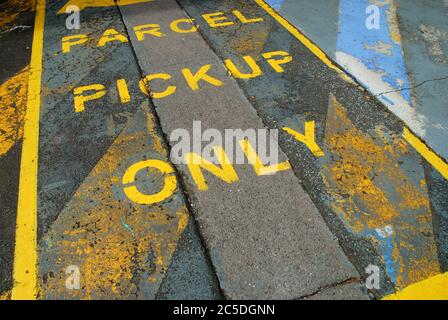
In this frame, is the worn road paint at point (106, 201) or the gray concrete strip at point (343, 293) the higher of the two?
the worn road paint at point (106, 201)

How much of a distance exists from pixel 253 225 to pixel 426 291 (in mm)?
1352

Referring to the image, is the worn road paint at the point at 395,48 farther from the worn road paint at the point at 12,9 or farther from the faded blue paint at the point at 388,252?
the worn road paint at the point at 12,9

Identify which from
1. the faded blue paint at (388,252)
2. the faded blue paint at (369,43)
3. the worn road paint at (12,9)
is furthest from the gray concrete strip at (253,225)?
the worn road paint at (12,9)

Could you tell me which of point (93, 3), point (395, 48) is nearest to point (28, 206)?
point (93, 3)

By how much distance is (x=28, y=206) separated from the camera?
10.2 feet

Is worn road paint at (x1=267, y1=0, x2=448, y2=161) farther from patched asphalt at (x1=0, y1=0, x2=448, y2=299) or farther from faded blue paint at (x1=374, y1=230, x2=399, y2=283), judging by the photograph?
faded blue paint at (x1=374, y1=230, x2=399, y2=283)

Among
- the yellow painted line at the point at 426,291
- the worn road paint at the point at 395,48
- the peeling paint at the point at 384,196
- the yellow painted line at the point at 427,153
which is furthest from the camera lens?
the worn road paint at the point at 395,48

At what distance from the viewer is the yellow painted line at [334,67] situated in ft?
11.0

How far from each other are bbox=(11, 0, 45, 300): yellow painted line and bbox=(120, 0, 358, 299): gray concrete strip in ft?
4.50

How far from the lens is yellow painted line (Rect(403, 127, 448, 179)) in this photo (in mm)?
3291

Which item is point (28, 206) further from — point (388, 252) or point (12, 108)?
point (388, 252)

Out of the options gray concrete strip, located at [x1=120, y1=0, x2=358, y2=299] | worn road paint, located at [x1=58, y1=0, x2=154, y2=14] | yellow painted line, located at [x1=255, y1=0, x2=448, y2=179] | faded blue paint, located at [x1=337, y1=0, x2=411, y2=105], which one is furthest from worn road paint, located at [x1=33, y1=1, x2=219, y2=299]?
faded blue paint, located at [x1=337, y1=0, x2=411, y2=105]

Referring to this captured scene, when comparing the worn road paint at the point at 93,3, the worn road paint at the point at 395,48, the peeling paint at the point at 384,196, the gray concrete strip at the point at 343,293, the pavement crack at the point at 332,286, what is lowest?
the gray concrete strip at the point at 343,293
